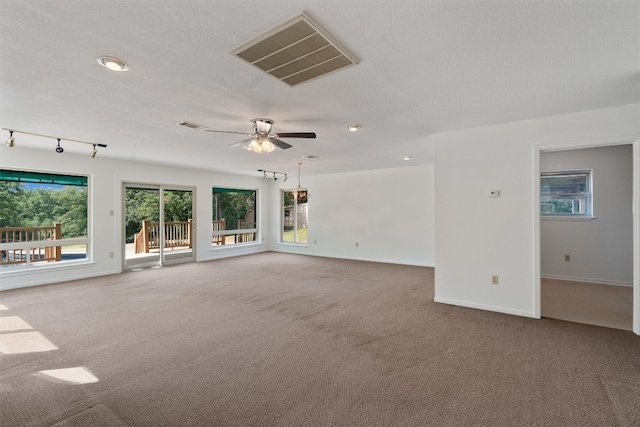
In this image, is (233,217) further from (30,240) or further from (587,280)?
(587,280)

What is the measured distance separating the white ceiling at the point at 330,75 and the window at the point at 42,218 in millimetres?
1658

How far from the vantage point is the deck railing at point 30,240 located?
5117 mm

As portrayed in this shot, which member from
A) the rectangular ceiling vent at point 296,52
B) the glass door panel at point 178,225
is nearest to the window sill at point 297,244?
the glass door panel at point 178,225

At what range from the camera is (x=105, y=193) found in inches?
240

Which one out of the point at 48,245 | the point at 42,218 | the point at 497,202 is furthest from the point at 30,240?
the point at 497,202

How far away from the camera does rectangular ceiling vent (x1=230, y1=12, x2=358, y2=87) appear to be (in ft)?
5.89

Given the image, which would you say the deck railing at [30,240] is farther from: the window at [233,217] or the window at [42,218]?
the window at [233,217]

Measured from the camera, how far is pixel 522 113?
11.1 feet

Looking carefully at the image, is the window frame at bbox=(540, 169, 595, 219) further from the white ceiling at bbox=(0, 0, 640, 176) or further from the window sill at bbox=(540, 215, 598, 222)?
the white ceiling at bbox=(0, 0, 640, 176)

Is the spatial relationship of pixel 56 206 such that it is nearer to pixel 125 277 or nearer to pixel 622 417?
pixel 125 277

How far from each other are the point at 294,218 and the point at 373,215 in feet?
9.46

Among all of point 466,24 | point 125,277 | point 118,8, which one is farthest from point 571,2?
point 125,277

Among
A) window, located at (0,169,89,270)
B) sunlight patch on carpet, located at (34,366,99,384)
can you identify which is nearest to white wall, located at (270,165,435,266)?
window, located at (0,169,89,270)

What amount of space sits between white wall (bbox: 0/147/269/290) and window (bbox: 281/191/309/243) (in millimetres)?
2376
